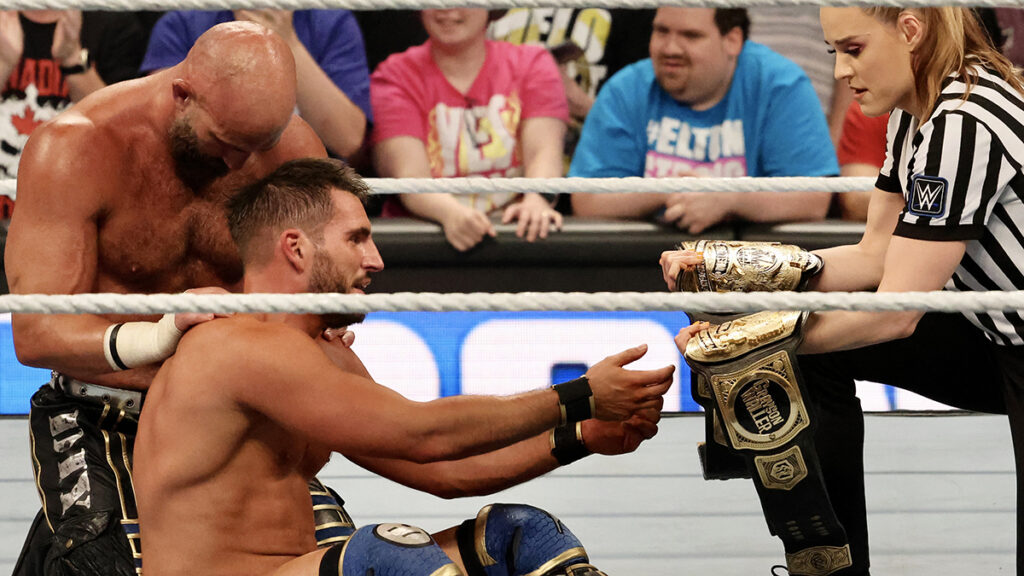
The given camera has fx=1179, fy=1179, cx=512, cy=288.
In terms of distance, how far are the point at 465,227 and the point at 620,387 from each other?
2.06 meters

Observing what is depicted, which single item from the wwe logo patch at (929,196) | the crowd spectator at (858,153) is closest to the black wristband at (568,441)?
the wwe logo patch at (929,196)

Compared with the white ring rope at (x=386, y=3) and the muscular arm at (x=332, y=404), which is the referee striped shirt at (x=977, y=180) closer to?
the white ring rope at (x=386, y=3)

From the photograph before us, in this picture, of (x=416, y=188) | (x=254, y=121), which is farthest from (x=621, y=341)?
(x=254, y=121)

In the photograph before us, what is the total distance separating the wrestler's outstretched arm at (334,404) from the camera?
148 centimetres

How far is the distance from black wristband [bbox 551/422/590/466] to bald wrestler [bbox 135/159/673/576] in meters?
0.09

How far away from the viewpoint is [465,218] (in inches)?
145

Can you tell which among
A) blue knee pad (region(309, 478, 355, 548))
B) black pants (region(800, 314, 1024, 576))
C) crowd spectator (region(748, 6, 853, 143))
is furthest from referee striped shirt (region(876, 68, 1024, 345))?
crowd spectator (region(748, 6, 853, 143))

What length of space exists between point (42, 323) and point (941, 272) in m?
1.33

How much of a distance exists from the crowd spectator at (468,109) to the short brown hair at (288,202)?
7.00ft

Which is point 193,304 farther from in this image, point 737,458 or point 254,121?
point 737,458

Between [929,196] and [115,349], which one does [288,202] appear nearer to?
[115,349]

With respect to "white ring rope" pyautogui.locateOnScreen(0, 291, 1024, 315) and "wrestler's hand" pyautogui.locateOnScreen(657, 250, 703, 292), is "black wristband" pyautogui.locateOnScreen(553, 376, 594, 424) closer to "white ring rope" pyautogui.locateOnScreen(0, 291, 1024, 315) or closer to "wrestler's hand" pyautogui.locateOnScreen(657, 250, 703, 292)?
"white ring rope" pyautogui.locateOnScreen(0, 291, 1024, 315)

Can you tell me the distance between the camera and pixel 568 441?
5.85ft

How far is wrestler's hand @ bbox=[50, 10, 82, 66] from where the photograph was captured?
3.78 meters
